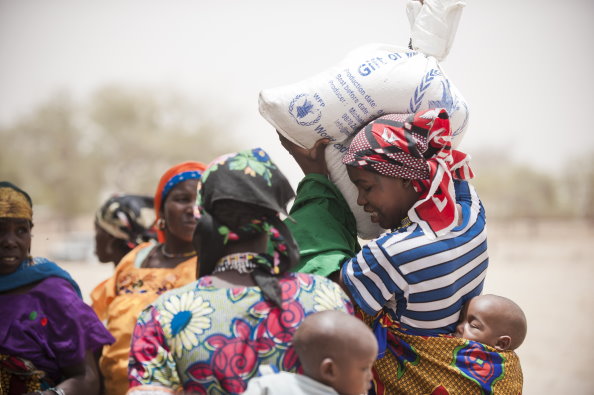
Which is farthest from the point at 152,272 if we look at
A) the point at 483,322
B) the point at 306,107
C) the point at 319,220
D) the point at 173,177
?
the point at 483,322

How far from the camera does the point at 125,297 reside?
12.6 ft

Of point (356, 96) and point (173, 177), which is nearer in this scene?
point (356, 96)

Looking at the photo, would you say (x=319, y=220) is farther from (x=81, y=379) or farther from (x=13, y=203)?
(x=13, y=203)

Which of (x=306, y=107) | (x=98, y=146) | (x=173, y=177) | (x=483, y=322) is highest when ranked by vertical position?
(x=306, y=107)

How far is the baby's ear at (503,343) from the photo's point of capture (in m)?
2.51

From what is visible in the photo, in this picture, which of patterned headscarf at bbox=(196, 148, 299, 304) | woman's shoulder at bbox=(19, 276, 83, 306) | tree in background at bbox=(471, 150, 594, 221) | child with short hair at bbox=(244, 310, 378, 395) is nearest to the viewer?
child with short hair at bbox=(244, 310, 378, 395)

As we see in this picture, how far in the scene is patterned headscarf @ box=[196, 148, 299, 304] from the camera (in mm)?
1996

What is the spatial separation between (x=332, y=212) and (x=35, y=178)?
38627 mm

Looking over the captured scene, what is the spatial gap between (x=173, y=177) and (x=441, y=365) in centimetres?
249

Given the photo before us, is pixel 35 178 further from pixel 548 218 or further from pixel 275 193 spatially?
pixel 275 193

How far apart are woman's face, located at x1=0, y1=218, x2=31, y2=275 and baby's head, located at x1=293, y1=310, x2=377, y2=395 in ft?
5.58

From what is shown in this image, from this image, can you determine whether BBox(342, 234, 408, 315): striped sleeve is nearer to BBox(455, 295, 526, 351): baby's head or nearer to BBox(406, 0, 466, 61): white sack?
BBox(455, 295, 526, 351): baby's head

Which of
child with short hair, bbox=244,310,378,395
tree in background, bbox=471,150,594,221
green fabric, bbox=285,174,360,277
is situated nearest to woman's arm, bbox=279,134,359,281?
green fabric, bbox=285,174,360,277

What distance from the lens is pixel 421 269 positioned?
2.38 metres
